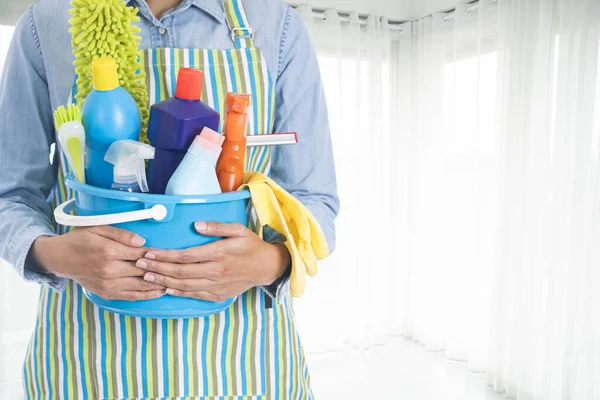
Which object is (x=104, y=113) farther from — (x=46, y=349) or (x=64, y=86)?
(x=46, y=349)

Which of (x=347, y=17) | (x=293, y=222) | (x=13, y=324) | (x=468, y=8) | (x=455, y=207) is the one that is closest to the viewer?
(x=293, y=222)

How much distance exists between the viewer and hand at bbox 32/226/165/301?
488 millimetres

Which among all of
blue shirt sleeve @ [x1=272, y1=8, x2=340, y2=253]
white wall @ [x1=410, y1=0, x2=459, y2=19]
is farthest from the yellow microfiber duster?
white wall @ [x1=410, y1=0, x2=459, y2=19]

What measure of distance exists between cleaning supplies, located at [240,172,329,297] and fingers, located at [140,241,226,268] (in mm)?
60

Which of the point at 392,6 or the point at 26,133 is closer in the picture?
the point at 26,133

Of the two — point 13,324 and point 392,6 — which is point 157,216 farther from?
point 392,6

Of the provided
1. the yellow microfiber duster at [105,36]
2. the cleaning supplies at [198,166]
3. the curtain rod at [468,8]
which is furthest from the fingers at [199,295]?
the curtain rod at [468,8]

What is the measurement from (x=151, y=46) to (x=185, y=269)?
34 centimetres

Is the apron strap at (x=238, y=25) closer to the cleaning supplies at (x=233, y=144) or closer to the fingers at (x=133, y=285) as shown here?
the cleaning supplies at (x=233, y=144)

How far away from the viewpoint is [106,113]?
47 cm

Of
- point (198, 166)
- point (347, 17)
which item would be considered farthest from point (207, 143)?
point (347, 17)

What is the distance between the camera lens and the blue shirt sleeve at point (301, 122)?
28.2 inches

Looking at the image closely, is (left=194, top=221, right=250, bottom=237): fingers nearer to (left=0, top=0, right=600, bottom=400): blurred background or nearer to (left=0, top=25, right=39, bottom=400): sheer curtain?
(left=0, top=0, right=600, bottom=400): blurred background

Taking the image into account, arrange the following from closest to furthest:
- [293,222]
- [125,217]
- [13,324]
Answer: [125,217] < [293,222] < [13,324]
